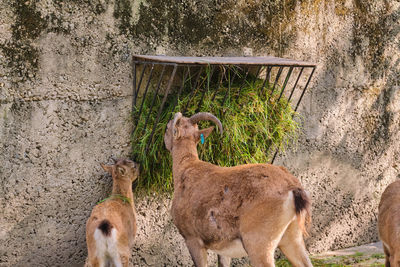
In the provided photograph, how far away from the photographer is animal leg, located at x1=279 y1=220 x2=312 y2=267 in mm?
4867

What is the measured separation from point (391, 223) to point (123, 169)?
257 centimetres

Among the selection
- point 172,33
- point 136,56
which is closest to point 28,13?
point 136,56

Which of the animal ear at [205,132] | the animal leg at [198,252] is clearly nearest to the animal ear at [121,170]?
the animal ear at [205,132]

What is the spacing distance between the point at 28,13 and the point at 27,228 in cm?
194

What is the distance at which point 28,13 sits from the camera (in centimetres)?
508

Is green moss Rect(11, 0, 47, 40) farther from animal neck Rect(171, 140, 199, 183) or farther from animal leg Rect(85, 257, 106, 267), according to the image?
animal leg Rect(85, 257, 106, 267)

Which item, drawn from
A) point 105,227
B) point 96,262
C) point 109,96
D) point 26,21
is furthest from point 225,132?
point 26,21

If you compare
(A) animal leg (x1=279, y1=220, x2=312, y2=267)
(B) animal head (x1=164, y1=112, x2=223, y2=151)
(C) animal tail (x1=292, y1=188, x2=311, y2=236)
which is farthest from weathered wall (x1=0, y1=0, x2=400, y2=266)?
(C) animal tail (x1=292, y1=188, x2=311, y2=236)

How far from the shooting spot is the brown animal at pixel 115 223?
493 cm

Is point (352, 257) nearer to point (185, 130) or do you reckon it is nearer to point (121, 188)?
point (185, 130)

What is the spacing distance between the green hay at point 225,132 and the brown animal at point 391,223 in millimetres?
1272

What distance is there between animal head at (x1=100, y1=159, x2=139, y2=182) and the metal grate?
27 cm

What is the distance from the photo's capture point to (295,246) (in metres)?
4.93

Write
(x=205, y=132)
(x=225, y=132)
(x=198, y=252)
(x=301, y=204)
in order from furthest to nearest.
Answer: (x=225, y=132)
(x=205, y=132)
(x=198, y=252)
(x=301, y=204)
